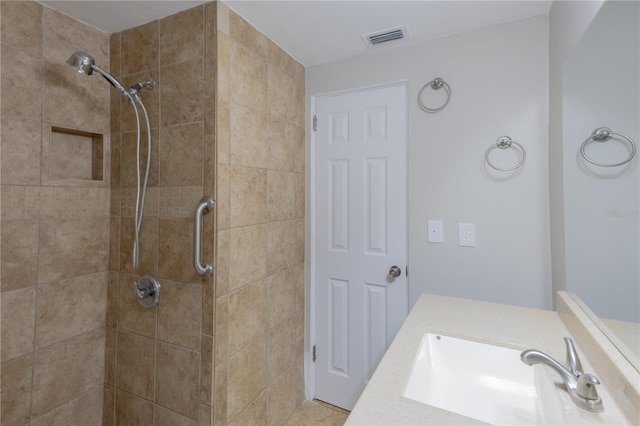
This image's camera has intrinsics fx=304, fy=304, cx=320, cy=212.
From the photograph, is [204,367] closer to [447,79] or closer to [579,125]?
[579,125]

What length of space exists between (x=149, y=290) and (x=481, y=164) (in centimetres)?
184

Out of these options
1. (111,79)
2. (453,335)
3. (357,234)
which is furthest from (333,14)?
(453,335)

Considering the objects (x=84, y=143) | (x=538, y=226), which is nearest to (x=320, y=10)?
(x=84, y=143)

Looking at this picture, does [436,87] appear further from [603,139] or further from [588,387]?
[588,387]

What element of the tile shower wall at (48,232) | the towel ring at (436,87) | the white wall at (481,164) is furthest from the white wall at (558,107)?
the tile shower wall at (48,232)

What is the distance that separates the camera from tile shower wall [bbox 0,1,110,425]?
4.25 feet

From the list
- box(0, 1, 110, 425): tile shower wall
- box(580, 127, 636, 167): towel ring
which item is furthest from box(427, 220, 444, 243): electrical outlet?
box(0, 1, 110, 425): tile shower wall

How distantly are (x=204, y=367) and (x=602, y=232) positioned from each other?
1624mm

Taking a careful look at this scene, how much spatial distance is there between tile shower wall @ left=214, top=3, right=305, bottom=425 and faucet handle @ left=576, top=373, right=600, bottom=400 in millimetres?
1284

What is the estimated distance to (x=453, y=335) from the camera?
3.80ft

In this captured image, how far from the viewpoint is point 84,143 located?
1.64 meters

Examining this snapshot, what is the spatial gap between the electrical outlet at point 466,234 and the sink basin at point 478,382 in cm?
68

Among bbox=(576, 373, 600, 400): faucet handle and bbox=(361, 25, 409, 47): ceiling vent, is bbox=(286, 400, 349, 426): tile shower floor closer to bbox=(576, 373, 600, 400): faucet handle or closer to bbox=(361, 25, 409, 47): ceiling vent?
bbox=(576, 373, 600, 400): faucet handle

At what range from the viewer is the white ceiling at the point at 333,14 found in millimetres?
1418
